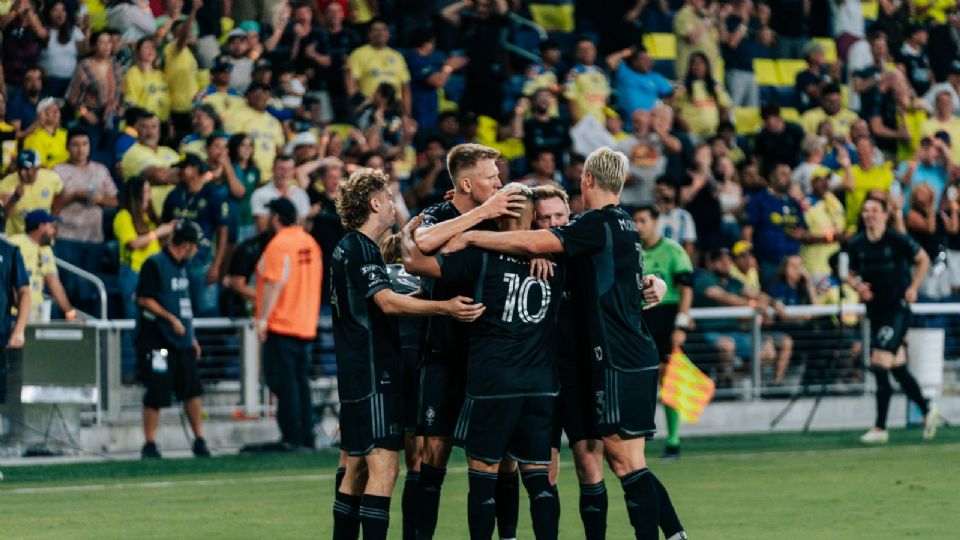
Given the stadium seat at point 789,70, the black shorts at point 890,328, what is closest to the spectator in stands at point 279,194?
the black shorts at point 890,328

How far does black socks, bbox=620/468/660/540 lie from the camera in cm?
978

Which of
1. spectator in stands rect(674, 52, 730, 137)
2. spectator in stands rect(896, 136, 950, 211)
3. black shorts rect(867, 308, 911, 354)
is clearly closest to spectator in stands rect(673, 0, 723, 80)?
spectator in stands rect(674, 52, 730, 137)

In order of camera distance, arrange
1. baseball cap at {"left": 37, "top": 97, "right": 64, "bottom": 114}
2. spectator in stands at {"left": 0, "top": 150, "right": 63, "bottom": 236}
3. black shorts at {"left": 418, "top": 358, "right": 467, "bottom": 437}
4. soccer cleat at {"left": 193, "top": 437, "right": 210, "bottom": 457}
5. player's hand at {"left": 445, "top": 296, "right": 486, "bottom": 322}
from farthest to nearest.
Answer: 1. baseball cap at {"left": 37, "top": 97, "right": 64, "bottom": 114}
2. spectator in stands at {"left": 0, "top": 150, "right": 63, "bottom": 236}
3. soccer cleat at {"left": 193, "top": 437, "right": 210, "bottom": 457}
4. black shorts at {"left": 418, "top": 358, "right": 467, "bottom": 437}
5. player's hand at {"left": 445, "top": 296, "right": 486, "bottom": 322}

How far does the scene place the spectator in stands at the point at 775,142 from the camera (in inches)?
965

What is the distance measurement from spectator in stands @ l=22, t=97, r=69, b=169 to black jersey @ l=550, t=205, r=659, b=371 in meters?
10.2

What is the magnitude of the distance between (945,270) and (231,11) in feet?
31.1

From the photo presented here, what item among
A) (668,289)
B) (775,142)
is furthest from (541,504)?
(775,142)

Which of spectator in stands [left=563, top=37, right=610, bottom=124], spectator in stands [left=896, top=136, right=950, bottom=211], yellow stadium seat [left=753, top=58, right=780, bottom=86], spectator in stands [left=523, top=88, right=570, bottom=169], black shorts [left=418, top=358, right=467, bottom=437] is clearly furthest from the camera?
yellow stadium seat [left=753, top=58, right=780, bottom=86]

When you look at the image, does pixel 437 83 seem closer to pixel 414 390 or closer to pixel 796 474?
pixel 796 474

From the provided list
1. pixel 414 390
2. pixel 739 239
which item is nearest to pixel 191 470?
pixel 414 390

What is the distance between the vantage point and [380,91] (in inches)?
837

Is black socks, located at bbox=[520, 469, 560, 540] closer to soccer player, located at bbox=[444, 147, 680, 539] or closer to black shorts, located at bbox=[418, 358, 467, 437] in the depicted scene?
soccer player, located at bbox=[444, 147, 680, 539]

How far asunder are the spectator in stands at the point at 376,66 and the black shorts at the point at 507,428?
12573 millimetres

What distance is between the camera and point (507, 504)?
34.2ft
